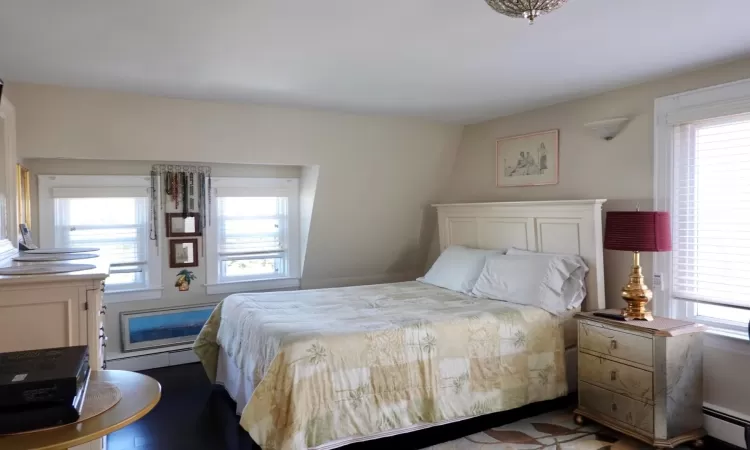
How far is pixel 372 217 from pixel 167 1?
3292mm

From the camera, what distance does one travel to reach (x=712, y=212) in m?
3.04

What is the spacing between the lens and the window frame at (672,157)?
293 cm

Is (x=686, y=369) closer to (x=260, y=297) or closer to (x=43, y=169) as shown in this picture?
(x=260, y=297)

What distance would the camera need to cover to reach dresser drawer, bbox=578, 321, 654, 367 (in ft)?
9.36

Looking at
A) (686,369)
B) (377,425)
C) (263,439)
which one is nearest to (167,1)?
(263,439)

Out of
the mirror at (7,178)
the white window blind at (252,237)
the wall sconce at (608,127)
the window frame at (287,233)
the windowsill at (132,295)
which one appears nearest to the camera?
the mirror at (7,178)

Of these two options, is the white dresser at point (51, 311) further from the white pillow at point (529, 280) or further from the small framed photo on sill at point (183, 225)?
the white pillow at point (529, 280)

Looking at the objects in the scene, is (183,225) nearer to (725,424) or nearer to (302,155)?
(302,155)

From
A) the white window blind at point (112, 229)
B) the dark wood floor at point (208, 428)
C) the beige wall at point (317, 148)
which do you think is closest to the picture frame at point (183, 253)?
the white window blind at point (112, 229)

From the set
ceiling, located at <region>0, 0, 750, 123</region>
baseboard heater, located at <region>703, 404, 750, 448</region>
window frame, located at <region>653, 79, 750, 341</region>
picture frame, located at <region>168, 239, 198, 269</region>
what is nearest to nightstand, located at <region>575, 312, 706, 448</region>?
baseboard heater, located at <region>703, 404, 750, 448</region>

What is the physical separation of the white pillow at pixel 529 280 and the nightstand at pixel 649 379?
0.38 meters

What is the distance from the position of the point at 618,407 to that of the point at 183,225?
3716 mm

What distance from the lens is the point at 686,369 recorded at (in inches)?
113

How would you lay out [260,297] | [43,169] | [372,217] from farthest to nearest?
[372,217] < [43,169] < [260,297]
